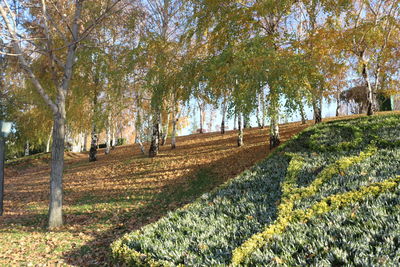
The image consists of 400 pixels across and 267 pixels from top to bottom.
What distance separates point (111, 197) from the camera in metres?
10.1

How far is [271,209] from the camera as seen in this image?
4.63 metres

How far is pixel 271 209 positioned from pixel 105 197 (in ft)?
24.7

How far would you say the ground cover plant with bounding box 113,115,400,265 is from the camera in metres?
3.34

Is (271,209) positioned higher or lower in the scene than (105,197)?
higher

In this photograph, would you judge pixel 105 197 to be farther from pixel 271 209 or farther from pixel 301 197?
pixel 301 197

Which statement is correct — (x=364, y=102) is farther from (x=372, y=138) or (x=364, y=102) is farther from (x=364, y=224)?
(x=364, y=224)

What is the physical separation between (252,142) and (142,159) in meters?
6.11

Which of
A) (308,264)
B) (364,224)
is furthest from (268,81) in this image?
(308,264)

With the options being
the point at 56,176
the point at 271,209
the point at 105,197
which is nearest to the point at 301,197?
the point at 271,209

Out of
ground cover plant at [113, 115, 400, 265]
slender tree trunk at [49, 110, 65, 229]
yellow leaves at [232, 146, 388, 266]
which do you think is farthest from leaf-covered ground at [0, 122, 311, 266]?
yellow leaves at [232, 146, 388, 266]

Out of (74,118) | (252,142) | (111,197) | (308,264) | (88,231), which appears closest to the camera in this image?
(308,264)

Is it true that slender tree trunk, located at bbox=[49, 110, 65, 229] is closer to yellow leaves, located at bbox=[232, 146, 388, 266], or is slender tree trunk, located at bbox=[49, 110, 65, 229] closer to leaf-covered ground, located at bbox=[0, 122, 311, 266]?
leaf-covered ground, located at bbox=[0, 122, 311, 266]

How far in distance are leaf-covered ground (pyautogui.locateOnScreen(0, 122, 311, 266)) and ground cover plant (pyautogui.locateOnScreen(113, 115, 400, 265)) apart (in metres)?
2.25

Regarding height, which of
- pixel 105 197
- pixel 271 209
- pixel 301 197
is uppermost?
pixel 301 197
